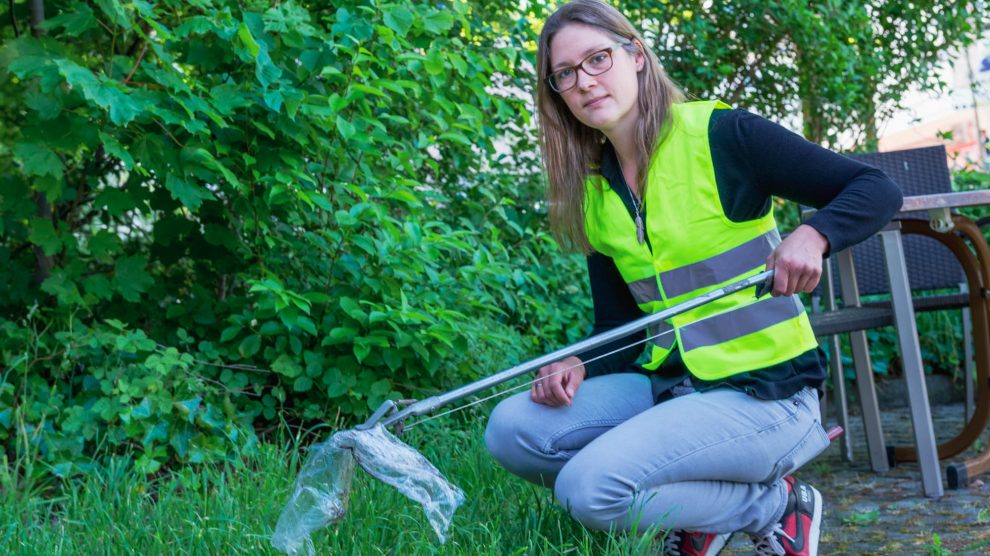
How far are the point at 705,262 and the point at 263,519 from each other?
1.13 metres

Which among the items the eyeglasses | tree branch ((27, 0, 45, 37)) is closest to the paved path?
the eyeglasses

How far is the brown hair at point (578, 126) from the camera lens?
249 centimetres

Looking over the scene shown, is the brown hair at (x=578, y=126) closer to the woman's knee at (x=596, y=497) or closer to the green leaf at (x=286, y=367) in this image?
the woman's knee at (x=596, y=497)

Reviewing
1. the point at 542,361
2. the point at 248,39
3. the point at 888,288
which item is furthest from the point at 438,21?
the point at 888,288

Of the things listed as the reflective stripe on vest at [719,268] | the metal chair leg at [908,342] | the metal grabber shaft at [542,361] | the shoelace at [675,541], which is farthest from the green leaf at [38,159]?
the metal chair leg at [908,342]

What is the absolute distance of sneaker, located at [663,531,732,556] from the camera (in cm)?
239

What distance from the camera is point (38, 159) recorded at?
3.20 meters

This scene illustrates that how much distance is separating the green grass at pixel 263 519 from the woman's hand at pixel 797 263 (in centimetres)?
57

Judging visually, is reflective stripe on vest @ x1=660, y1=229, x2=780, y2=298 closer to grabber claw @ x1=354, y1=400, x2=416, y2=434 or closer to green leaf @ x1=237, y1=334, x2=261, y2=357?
grabber claw @ x1=354, y1=400, x2=416, y2=434

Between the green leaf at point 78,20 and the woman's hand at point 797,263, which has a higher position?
the green leaf at point 78,20

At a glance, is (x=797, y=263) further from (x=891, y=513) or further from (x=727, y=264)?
(x=891, y=513)

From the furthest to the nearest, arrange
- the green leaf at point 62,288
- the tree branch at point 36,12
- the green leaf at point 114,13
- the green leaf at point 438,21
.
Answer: the tree branch at point 36,12, the green leaf at point 62,288, the green leaf at point 438,21, the green leaf at point 114,13

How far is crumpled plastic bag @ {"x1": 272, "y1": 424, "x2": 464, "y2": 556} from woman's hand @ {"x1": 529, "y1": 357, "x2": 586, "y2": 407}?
443 mm

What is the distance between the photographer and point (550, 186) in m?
2.71
